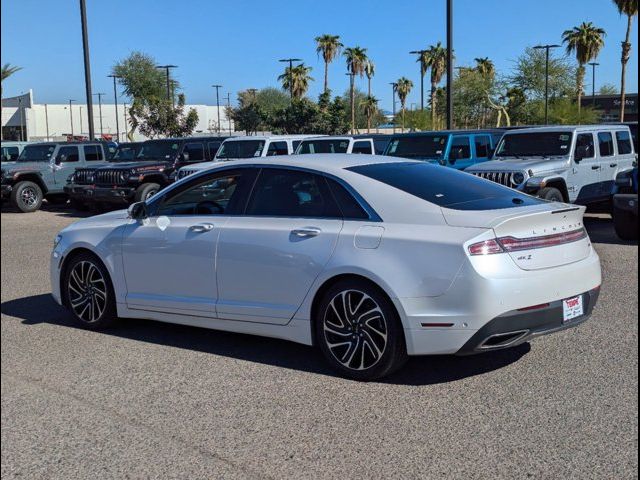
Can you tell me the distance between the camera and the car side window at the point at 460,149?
15812 millimetres

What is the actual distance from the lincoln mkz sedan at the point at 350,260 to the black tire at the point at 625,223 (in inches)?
245

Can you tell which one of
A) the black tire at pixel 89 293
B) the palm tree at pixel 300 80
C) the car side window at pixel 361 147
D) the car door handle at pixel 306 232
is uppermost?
the palm tree at pixel 300 80

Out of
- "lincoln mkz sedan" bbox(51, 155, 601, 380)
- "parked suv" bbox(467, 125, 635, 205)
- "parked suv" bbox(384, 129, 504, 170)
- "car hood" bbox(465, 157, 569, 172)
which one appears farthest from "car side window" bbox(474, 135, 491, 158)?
"lincoln mkz sedan" bbox(51, 155, 601, 380)

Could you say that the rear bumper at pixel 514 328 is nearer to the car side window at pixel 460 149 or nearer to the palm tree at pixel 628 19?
the car side window at pixel 460 149

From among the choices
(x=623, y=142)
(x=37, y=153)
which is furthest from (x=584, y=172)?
(x=37, y=153)

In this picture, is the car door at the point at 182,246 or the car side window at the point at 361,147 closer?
the car door at the point at 182,246

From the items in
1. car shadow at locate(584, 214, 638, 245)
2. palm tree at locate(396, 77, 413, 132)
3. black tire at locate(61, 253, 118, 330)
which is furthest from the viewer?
palm tree at locate(396, 77, 413, 132)

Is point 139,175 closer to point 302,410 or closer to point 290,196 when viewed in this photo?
point 290,196

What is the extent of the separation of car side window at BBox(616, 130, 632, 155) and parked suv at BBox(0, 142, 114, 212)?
1409 cm

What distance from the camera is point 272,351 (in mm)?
5902

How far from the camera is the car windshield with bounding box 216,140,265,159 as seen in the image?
1769cm

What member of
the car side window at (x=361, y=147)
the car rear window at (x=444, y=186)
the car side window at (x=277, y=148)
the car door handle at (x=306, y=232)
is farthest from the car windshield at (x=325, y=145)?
the car door handle at (x=306, y=232)

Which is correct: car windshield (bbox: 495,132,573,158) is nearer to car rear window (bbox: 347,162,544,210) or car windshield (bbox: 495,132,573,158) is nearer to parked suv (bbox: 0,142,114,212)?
car rear window (bbox: 347,162,544,210)

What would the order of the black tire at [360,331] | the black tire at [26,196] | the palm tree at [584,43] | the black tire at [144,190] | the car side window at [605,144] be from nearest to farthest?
the black tire at [360,331] < the car side window at [605,144] < the black tire at [144,190] < the black tire at [26,196] < the palm tree at [584,43]
